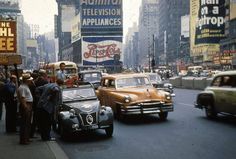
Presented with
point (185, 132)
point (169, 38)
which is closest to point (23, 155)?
point (185, 132)

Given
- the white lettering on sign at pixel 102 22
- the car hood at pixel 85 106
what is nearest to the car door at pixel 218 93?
the car hood at pixel 85 106

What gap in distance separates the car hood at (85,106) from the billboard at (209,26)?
114 metres

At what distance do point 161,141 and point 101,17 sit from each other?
113 meters

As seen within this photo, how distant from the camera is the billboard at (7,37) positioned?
15148 mm

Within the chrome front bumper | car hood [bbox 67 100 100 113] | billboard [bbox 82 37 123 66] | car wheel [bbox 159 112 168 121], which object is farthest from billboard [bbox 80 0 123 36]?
car hood [bbox 67 100 100 113]

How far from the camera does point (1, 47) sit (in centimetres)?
1510

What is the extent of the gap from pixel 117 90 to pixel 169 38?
168131mm

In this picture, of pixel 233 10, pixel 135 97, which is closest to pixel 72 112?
pixel 135 97

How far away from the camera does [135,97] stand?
1459 cm

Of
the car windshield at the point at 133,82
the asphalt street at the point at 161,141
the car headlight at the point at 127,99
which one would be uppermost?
the car windshield at the point at 133,82

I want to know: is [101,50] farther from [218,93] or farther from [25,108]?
[25,108]

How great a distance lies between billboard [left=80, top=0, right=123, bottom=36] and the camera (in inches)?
4739

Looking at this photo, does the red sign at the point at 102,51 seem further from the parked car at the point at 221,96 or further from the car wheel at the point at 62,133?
the car wheel at the point at 62,133

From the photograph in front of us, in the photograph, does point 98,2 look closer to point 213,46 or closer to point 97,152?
point 213,46
